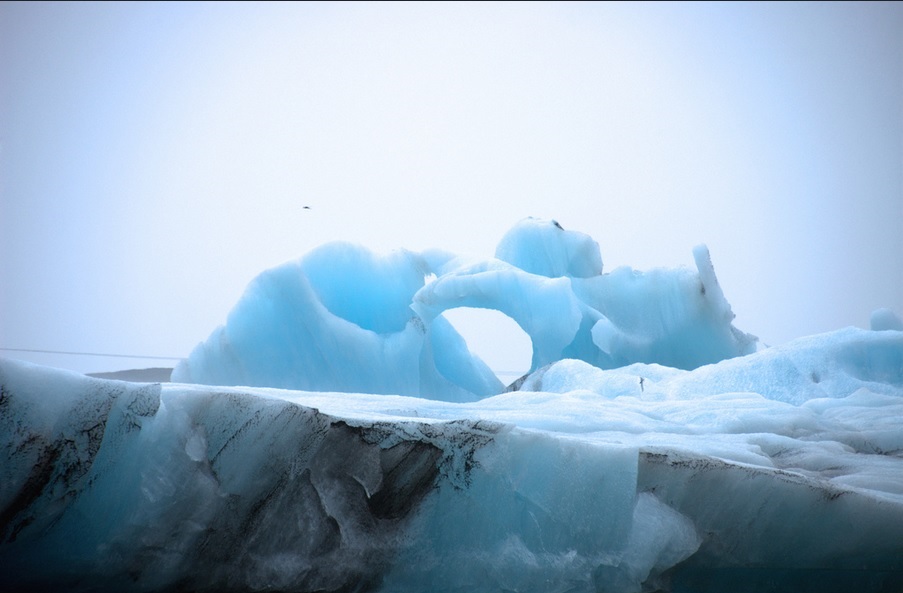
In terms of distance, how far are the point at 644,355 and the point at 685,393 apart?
318cm

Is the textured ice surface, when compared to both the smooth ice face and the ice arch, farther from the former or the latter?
the smooth ice face

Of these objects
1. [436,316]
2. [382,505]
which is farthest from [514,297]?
[382,505]

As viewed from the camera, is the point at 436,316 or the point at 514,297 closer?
the point at 514,297

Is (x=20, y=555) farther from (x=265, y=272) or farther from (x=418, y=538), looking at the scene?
(x=265, y=272)

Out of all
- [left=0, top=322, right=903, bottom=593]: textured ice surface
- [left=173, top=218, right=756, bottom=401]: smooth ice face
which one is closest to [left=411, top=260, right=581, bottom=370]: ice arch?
[left=173, top=218, right=756, bottom=401]: smooth ice face

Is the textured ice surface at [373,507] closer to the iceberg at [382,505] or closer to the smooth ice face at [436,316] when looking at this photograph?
the iceberg at [382,505]

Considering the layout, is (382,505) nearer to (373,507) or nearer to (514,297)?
(373,507)

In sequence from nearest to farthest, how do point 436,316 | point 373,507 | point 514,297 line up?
point 373,507 → point 514,297 → point 436,316

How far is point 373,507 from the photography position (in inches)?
88.7

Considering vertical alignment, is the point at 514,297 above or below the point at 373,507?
above

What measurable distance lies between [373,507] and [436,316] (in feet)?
21.0

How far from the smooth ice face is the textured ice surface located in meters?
5.25

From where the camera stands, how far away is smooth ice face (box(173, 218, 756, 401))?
7.81 meters

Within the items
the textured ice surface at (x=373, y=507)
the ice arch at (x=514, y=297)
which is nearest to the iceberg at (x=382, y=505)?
the textured ice surface at (x=373, y=507)
